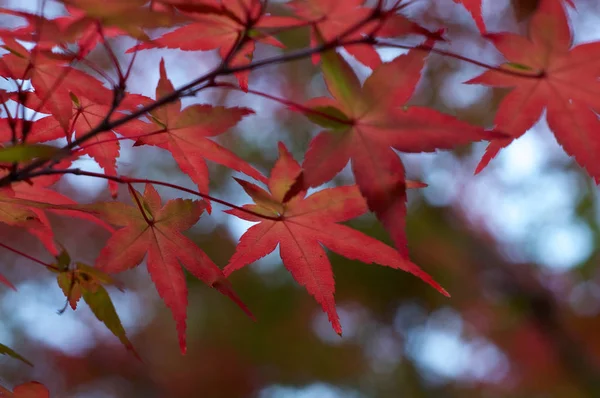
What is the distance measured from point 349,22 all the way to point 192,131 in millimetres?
200

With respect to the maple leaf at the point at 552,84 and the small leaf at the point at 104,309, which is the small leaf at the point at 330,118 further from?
the small leaf at the point at 104,309

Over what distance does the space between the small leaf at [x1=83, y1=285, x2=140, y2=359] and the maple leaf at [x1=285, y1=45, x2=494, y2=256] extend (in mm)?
237

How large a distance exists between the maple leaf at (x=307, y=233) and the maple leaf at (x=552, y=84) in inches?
6.1

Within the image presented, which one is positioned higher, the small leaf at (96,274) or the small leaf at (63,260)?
the small leaf at (63,260)

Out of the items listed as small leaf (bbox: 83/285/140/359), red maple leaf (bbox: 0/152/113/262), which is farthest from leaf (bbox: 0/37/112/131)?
small leaf (bbox: 83/285/140/359)

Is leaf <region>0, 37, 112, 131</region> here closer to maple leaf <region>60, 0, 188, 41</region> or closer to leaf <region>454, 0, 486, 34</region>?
maple leaf <region>60, 0, 188, 41</region>

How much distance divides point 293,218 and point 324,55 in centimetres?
22

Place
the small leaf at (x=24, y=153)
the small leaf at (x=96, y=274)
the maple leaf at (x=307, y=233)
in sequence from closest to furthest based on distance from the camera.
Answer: the small leaf at (x=24, y=153)
the small leaf at (x=96, y=274)
the maple leaf at (x=307, y=233)

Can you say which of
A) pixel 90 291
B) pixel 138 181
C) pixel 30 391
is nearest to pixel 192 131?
pixel 138 181

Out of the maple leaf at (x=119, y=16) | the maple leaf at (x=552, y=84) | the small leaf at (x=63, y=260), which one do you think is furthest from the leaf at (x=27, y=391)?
the maple leaf at (x=552, y=84)

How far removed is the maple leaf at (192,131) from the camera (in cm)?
51

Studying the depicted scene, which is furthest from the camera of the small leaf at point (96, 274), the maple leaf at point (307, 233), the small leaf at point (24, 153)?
the maple leaf at point (307, 233)

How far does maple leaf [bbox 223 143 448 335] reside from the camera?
1.94ft

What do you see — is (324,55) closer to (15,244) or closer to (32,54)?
(32,54)
